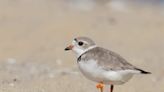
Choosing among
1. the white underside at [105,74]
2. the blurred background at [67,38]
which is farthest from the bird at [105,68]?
the blurred background at [67,38]

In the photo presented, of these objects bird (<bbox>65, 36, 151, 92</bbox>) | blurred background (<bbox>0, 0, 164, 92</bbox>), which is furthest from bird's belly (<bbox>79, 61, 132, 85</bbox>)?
blurred background (<bbox>0, 0, 164, 92</bbox>)

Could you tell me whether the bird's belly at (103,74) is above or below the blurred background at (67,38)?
above

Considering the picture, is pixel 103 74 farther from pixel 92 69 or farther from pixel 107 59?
pixel 107 59

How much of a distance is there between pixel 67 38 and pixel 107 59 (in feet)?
23.3

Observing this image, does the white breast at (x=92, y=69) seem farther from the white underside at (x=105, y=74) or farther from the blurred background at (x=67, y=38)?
the blurred background at (x=67, y=38)

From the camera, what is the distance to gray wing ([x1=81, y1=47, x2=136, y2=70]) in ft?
23.6

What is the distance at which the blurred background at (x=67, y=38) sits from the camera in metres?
9.58

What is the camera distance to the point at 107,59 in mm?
7352

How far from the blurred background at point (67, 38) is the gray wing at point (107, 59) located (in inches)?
51.0

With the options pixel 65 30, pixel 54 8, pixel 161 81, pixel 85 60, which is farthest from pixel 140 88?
pixel 54 8

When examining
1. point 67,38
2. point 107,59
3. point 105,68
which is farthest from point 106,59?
point 67,38

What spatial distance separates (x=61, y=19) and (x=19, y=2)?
6.73 ft

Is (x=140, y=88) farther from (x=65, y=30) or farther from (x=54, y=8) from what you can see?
(x=54, y=8)

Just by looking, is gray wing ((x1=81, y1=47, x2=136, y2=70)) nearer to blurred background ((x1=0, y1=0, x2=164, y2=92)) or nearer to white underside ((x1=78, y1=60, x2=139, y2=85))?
white underside ((x1=78, y1=60, x2=139, y2=85))
